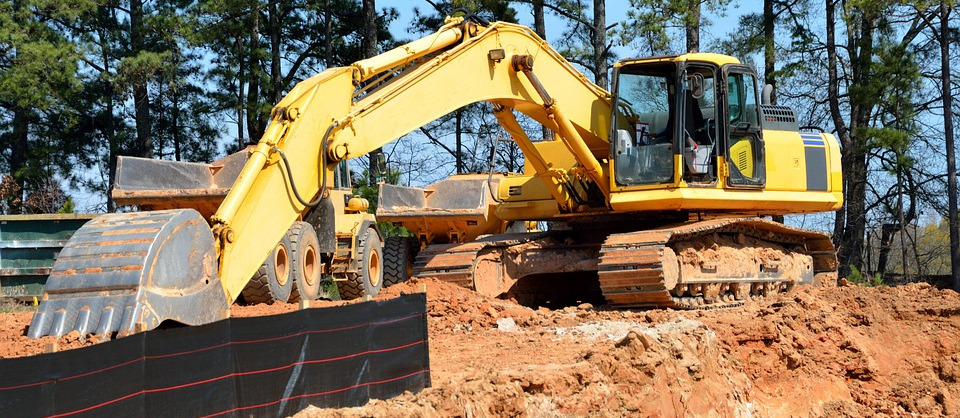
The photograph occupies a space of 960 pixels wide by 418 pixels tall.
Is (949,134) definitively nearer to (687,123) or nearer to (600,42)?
(600,42)

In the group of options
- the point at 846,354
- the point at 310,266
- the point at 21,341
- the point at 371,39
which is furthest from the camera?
the point at 371,39

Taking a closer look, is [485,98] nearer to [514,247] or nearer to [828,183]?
[514,247]

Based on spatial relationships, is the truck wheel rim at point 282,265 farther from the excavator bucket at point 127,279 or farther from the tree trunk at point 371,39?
the tree trunk at point 371,39

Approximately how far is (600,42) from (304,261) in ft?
46.8

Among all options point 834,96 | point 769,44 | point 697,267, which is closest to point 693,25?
point 769,44

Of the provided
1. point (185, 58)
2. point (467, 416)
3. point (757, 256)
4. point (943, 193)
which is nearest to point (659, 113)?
point (757, 256)

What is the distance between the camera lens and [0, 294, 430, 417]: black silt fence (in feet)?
15.7

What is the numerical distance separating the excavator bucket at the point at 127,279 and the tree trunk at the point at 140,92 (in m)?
21.1

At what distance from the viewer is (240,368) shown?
5.97 meters

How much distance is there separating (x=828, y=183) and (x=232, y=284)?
919 centimetres

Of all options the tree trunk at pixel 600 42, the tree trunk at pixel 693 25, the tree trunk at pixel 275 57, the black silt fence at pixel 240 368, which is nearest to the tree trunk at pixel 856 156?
the tree trunk at pixel 693 25

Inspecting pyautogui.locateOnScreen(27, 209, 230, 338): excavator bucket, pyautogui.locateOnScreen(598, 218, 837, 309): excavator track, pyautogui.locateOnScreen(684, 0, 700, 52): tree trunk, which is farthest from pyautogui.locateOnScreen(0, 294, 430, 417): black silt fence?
pyautogui.locateOnScreen(684, 0, 700, 52): tree trunk

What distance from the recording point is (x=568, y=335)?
10.1 meters

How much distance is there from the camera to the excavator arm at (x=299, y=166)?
626 cm
